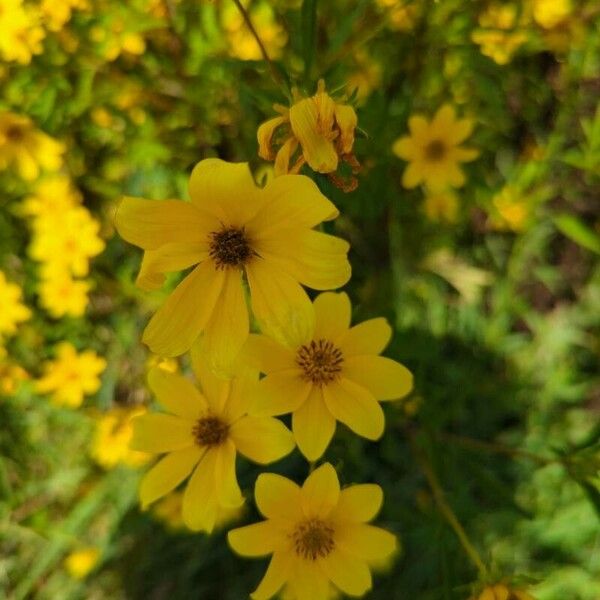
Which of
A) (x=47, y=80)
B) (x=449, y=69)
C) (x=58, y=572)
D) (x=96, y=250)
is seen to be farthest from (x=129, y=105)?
(x=58, y=572)

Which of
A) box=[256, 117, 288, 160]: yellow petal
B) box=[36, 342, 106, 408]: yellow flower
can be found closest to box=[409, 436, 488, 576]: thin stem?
box=[256, 117, 288, 160]: yellow petal

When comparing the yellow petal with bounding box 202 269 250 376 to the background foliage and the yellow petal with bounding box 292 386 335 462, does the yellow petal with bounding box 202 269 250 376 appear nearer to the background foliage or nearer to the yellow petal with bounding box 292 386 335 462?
the yellow petal with bounding box 292 386 335 462

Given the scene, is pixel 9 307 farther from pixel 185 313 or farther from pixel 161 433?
pixel 185 313

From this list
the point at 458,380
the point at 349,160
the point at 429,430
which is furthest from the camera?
the point at 458,380

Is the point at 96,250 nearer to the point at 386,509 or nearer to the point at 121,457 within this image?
the point at 121,457

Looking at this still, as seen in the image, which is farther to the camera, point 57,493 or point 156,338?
point 57,493

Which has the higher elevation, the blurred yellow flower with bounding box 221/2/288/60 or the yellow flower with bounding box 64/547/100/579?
the blurred yellow flower with bounding box 221/2/288/60

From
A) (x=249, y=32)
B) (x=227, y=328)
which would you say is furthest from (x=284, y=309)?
(x=249, y=32)

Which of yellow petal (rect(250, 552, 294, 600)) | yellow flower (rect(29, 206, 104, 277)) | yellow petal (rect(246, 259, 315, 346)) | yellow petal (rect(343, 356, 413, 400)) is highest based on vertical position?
yellow flower (rect(29, 206, 104, 277))

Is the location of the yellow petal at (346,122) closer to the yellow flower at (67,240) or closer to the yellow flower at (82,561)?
the yellow flower at (67,240)
